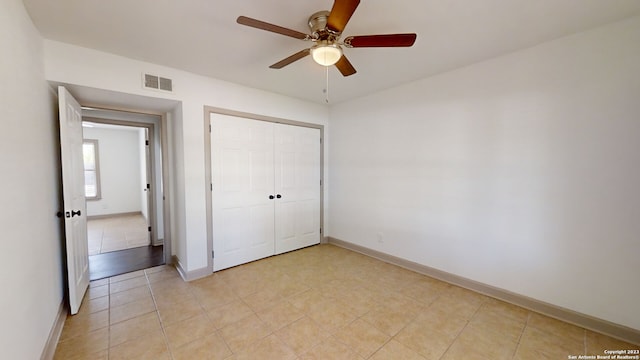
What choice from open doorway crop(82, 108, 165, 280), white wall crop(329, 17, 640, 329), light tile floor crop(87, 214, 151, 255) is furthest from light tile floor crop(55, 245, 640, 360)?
light tile floor crop(87, 214, 151, 255)

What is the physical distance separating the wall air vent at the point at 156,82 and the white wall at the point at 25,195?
721 mm

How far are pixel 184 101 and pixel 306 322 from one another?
2.67 meters

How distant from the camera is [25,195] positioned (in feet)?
5.21

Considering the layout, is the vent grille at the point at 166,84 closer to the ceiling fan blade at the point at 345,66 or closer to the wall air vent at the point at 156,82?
the wall air vent at the point at 156,82

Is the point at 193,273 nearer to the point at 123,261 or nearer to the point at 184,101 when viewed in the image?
the point at 123,261

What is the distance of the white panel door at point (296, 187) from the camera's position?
3.78m

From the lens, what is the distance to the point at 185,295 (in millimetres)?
2613

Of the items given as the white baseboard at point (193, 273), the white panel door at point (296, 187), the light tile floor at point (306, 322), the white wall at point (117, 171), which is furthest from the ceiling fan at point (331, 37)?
the white wall at point (117, 171)

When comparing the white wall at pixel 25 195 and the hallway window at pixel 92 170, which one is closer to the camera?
the white wall at pixel 25 195

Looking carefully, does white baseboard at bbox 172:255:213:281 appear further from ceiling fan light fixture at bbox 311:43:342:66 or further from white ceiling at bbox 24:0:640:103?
ceiling fan light fixture at bbox 311:43:342:66

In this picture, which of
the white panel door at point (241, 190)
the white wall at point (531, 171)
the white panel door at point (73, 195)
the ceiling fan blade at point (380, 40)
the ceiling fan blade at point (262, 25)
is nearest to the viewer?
the ceiling fan blade at point (262, 25)

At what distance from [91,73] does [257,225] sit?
2402 mm

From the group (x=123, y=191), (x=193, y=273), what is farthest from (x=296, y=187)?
(x=123, y=191)

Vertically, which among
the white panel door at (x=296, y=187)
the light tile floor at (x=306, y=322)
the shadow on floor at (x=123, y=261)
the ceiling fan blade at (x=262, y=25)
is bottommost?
the light tile floor at (x=306, y=322)
